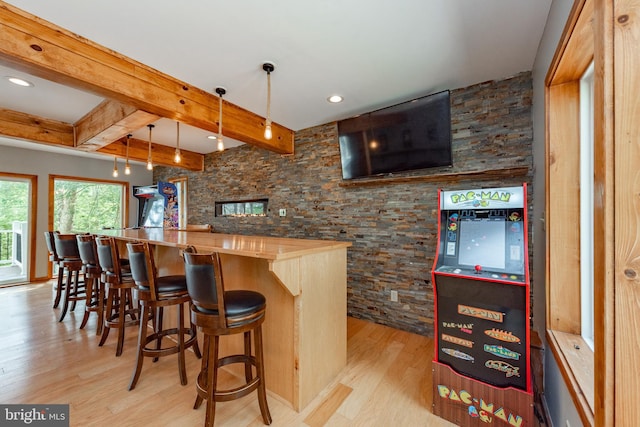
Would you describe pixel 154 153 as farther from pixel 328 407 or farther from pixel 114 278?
pixel 328 407

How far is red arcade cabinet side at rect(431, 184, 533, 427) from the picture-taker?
141 centimetres

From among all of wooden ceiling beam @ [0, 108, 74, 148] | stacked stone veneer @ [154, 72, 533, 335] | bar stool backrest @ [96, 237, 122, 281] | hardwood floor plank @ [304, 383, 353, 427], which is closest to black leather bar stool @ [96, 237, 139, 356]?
bar stool backrest @ [96, 237, 122, 281]

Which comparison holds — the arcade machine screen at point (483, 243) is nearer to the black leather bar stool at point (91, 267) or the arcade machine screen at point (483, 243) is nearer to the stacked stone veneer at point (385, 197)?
the stacked stone veneer at point (385, 197)

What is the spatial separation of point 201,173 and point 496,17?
515cm

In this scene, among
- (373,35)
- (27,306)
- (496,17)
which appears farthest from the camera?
(27,306)

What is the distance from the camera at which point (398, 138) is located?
2.78 metres

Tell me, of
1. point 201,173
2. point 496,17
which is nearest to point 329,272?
point 496,17

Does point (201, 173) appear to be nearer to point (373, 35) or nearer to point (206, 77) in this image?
point (206, 77)

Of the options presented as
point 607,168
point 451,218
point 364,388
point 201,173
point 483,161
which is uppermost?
point 201,173

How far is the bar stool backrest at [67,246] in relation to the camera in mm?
3127

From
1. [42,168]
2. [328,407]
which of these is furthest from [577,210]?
[42,168]

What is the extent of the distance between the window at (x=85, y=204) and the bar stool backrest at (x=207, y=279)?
570cm

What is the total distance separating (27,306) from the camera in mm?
3545

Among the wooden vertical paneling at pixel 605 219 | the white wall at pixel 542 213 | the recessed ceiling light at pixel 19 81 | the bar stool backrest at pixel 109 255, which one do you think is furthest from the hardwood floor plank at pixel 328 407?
the recessed ceiling light at pixel 19 81
